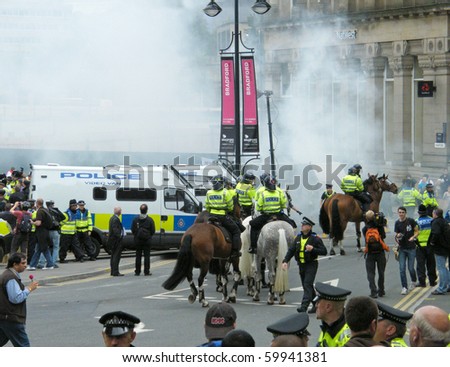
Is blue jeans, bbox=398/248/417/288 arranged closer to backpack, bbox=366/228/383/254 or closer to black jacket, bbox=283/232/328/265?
backpack, bbox=366/228/383/254

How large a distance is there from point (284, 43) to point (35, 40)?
11.4 m

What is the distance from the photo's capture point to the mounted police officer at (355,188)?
26.0m

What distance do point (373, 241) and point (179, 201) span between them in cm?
923

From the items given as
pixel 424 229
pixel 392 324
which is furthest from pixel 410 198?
pixel 392 324

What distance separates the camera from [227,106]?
31641 mm

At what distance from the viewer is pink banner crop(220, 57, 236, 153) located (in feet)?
103

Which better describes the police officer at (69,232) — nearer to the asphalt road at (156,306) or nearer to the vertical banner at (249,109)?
the asphalt road at (156,306)

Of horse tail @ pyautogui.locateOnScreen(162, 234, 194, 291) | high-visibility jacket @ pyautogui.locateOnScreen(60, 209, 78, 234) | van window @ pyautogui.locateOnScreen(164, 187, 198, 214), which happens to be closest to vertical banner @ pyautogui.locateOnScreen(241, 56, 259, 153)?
van window @ pyautogui.locateOnScreen(164, 187, 198, 214)

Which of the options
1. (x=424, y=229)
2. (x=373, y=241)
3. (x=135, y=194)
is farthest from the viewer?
(x=135, y=194)

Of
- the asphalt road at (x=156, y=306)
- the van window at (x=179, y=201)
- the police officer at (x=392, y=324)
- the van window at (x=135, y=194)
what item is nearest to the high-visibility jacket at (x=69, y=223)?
the van window at (x=135, y=194)

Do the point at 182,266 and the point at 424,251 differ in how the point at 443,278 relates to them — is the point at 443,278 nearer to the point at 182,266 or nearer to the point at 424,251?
the point at 424,251

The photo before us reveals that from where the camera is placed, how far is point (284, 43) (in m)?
53.4

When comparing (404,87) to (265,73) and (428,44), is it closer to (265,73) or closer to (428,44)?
(428,44)

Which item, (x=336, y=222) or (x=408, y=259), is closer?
(x=408, y=259)
